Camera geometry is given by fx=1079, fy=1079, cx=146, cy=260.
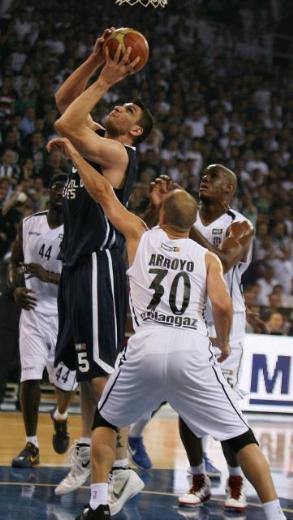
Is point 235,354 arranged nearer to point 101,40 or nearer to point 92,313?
point 92,313

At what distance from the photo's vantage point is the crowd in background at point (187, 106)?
13.9 m

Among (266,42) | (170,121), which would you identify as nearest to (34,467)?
(170,121)

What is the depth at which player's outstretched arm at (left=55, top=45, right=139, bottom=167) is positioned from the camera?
19.0ft

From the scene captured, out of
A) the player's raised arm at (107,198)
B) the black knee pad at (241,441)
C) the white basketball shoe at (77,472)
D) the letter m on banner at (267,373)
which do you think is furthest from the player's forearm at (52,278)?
the letter m on banner at (267,373)

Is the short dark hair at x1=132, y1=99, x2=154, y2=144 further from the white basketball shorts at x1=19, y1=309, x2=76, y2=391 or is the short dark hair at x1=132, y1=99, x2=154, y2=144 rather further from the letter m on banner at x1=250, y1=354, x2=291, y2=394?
the letter m on banner at x1=250, y1=354, x2=291, y2=394

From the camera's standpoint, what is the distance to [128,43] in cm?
587

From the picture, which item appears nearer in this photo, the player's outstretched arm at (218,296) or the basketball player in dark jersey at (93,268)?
the player's outstretched arm at (218,296)

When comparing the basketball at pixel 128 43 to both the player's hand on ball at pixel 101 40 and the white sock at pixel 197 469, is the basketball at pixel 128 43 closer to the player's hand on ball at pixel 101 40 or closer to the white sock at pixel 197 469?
the player's hand on ball at pixel 101 40

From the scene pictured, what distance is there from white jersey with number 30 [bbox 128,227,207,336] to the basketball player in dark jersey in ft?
2.84

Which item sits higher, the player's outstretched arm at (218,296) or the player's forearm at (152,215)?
the player's forearm at (152,215)

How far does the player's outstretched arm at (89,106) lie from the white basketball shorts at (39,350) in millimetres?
2184

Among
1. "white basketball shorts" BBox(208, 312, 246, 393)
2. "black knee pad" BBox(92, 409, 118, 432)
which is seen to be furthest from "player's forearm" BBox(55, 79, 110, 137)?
"white basketball shorts" BBox(208, 312, 246, 393)

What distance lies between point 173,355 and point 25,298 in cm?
306

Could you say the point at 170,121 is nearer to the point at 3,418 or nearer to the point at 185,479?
the point at 3,418
